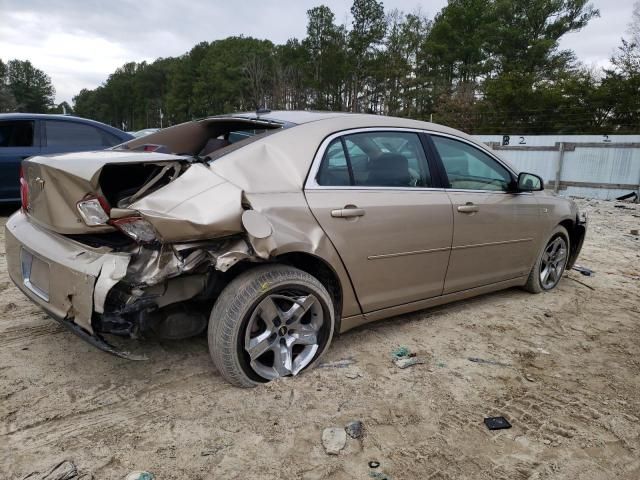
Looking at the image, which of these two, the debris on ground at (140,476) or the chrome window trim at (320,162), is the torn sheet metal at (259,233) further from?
the debris on ground at (140,476)

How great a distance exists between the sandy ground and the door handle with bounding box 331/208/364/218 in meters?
0.98

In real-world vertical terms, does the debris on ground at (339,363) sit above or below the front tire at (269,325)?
below

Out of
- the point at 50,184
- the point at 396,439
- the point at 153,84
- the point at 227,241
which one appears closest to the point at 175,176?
the point at 227,241

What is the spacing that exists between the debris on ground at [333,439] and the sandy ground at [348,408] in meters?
0.04

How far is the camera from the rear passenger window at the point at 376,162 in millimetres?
2906

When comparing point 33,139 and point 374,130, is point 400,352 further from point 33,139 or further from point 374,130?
point 33,139

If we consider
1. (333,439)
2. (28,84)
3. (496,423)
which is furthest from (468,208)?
(28,84)

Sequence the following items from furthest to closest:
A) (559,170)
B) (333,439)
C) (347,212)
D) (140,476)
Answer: (559,170)
(347,212)
(333,439)
(140,476)

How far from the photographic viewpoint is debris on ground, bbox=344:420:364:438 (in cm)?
231

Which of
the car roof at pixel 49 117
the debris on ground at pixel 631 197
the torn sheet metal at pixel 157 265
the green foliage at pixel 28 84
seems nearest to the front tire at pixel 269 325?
the torn sheet metal at pixel 157 265

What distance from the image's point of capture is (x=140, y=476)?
1958 millimetres

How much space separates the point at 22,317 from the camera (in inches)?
137

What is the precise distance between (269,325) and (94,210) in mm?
→ 1104

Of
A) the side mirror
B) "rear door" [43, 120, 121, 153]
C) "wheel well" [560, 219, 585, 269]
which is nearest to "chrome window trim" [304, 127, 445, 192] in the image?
the side mirror
